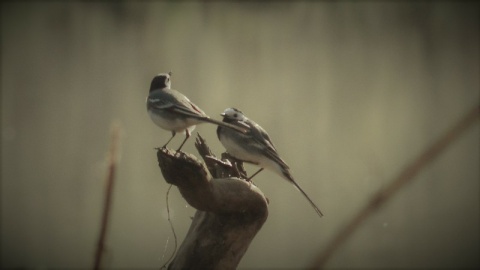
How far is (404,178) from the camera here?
0.85 feet

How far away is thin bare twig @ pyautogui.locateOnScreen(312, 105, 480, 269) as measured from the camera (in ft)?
0.83

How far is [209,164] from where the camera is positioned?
6.04 feet

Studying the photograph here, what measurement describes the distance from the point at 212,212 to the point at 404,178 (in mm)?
1193

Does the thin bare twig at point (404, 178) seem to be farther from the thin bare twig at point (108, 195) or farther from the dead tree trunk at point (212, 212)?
the dead tree trunk at point (212, 212)

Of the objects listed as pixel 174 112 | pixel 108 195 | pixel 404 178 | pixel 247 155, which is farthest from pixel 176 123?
pixel 404 178

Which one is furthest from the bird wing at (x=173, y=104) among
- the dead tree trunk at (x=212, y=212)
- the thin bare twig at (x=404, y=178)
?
the thin bare twig at (x=404, y=178)

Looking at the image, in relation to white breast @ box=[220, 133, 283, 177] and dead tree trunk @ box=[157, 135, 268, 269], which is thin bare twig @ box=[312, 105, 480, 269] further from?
white breast @ box=[220, 133, 283, 177]

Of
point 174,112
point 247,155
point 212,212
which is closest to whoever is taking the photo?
point 212,212

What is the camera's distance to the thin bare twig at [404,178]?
25cm

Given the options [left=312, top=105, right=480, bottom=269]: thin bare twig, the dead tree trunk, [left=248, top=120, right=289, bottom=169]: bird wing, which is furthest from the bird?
[left=312, top=105, right=480, bottom=269]: thin bare twig

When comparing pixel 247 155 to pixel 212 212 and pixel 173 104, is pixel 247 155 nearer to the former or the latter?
pixel 173 104

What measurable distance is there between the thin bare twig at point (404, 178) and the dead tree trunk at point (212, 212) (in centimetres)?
100

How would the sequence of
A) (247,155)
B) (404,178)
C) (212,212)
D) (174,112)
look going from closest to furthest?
1. (404,178)
2. (212,212)
3. (174,112)
4. (247,155)

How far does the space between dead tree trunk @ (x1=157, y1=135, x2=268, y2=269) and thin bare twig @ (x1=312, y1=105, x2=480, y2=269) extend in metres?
1.00
